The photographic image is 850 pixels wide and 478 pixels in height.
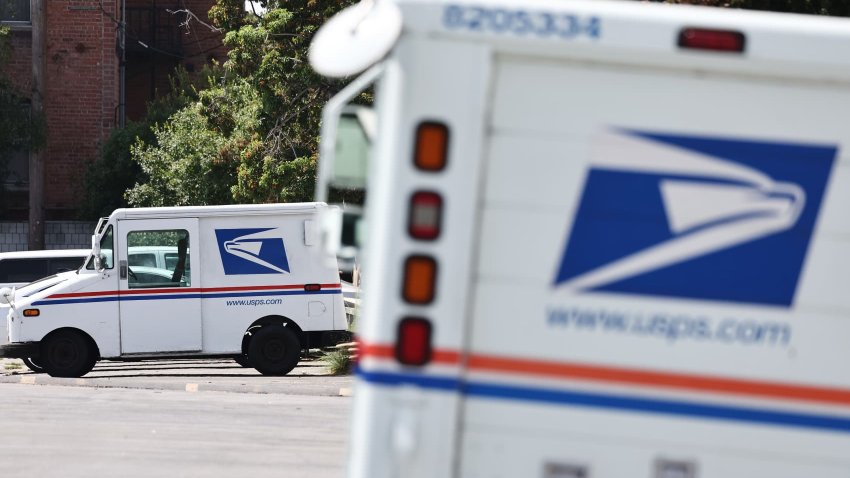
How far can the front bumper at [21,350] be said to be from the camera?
18252 mm

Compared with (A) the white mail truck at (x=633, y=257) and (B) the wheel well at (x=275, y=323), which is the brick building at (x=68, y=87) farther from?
(A) the white mail truck at (x=633, y=257)

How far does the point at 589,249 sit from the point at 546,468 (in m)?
0.78

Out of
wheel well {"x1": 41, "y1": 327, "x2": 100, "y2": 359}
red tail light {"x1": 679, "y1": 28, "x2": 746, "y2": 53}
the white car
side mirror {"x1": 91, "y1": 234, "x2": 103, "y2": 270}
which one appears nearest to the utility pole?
the white car

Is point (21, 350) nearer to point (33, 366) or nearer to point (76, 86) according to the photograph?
point (33, 366)

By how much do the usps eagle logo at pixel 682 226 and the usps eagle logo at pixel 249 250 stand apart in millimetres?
13885

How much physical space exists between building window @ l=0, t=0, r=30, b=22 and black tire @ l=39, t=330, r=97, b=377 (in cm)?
1910

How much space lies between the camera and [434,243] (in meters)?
4.53

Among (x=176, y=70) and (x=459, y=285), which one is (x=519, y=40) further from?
(x=176, y=70)

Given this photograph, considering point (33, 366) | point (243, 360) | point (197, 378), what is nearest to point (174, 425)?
point (197, 378)

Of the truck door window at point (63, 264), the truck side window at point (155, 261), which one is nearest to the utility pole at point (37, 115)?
the truck door window at point (63, 264)

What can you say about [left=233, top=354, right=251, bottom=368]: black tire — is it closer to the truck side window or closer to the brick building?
the truck side window

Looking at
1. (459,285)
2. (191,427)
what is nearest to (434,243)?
(459,285)

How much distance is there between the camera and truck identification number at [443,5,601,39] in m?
4.54

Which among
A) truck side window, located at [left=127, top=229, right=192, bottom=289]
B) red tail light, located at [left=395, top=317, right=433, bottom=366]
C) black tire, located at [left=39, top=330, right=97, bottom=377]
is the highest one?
red tail light, located at [left=395, top=317, right=433, bottom=366]
